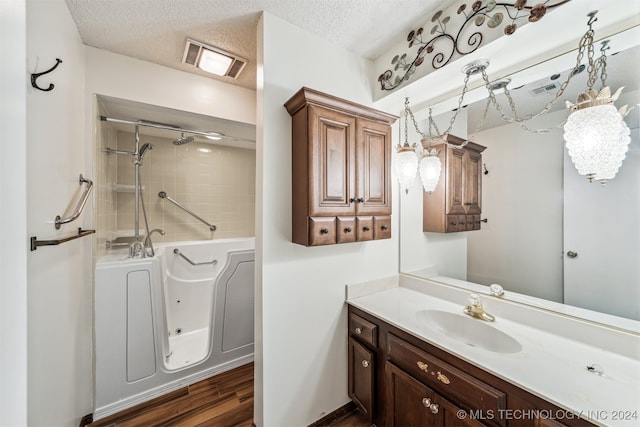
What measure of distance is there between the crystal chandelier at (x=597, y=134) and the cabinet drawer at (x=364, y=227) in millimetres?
921

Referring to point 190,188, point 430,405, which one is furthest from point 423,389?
point 190,188

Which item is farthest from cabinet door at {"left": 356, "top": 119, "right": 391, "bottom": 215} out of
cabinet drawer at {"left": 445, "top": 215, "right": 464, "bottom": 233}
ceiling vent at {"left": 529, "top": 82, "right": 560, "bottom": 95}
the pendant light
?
ceiling vent at {"left": 529, "top": 82, "right": 560, "bottom": 95}

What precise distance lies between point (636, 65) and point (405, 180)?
104 cm

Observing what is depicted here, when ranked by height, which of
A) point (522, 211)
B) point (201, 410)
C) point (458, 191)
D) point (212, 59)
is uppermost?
point (212, 59)

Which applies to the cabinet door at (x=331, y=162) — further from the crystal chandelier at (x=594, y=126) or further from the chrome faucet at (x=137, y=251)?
the chrome faucet at (x=137, y=251)

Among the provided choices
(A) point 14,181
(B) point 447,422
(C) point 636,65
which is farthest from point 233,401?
(C) point 636,65

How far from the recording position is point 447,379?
1056 mm

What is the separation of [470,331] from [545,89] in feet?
4.48

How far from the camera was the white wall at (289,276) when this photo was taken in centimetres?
135

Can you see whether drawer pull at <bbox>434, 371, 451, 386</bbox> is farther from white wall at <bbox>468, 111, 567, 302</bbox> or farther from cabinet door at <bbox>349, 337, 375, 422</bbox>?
white wall at <bbox>468, 111, 567, 302</bbox>

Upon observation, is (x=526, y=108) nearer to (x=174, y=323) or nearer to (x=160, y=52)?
(x=160, y=52)

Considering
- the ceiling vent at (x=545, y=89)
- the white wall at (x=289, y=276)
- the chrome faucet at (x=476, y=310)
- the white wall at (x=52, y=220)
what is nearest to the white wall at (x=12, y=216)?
the white wall at (x=52, y=220)

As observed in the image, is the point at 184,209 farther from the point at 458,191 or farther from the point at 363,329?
the point at 458,191

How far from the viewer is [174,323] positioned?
99.6 inches
